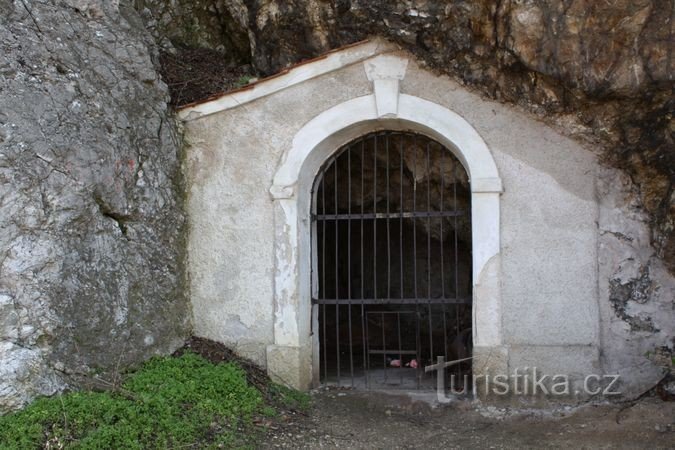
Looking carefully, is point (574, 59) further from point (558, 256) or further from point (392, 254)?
point (392, 254)

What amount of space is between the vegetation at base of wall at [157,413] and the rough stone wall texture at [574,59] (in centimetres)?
330

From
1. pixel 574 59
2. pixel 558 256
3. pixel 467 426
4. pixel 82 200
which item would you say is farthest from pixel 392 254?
pixel 82 200

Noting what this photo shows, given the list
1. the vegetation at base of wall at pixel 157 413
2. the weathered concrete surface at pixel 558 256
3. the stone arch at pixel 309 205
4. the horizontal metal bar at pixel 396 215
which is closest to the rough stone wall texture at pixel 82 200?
the vegetation at base of wall at pixel 157 413

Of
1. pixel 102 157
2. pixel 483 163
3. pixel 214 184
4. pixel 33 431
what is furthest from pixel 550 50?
pixel 33 431

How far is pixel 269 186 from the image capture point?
6473mm

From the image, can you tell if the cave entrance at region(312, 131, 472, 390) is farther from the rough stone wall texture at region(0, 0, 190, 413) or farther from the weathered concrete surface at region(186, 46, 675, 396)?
the rough stone wall texture at region(0, 0, 190, 413)

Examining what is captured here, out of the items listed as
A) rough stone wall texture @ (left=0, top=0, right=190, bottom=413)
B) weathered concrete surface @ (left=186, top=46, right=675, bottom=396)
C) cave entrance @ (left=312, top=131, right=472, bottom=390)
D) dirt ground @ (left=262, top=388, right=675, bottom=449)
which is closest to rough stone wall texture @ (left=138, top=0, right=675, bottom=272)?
weathered concrete surface @ (left=186, top=46, right=675, bottom=396)

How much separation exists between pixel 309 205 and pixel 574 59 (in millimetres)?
2701

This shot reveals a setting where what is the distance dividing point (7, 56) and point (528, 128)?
425cm

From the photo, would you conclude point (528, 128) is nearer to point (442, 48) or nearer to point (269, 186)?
point (442, 48)

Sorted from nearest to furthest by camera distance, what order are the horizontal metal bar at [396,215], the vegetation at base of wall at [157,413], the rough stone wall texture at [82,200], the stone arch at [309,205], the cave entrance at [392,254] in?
the vegetation at base of wall at [157,413]
the rough stone wall texture at [82,200]
the stone arch at [309,205]
the horizontal metal bar at [396,215]
the cave entrance at [392,254]

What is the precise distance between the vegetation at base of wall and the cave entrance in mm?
1355

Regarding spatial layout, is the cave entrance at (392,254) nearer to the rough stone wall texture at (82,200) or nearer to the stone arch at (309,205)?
the stone arch at (309,205)

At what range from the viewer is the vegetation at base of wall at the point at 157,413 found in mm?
4684
